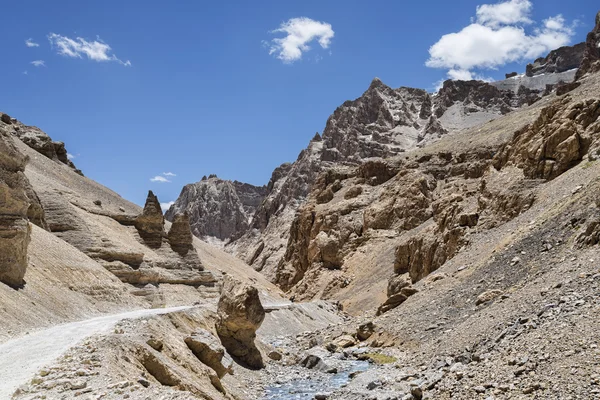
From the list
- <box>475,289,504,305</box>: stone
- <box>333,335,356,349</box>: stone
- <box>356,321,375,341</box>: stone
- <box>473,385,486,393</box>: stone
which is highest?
<box>475,289,504,305</box>: stone

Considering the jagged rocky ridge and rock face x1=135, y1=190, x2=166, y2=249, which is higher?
the jagged rocky ridge

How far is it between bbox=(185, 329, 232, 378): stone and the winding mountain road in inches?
130

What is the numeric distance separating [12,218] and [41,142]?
64.7 m

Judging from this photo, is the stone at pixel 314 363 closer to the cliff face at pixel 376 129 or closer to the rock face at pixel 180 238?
the rock face at pixel 180 238

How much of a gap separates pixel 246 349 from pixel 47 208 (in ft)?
84.6

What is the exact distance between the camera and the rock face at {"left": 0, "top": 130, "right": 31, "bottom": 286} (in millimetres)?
24553

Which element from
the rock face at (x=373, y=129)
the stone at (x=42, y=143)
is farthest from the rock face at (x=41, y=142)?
the rock face at (x=373, y=129)

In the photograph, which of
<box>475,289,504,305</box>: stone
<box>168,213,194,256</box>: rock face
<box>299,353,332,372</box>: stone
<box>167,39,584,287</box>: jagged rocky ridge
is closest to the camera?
<box>475,289,504,305</box>: stone

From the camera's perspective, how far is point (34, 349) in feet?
56.1

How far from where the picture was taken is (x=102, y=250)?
41.6m

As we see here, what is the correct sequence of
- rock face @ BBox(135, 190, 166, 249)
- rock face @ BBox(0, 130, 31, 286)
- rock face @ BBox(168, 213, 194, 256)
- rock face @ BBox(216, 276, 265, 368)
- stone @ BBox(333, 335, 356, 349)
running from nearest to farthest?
1. rock face @ BBox(0, 130, 31, 286)
2. rock face @ BBox(216, 276, 265, 368)
3. stone @ BBox(333, 335, 356, 349)
4. rock face @ BBox(135, 190, 166, 249)
5. rock face @ BBox(168, 213, 194, 256)

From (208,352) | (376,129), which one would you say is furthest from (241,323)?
(376,129)

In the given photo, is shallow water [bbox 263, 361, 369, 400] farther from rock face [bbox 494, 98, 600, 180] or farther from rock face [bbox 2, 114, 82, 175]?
rock face [bbox 2, 114, 82, 175]

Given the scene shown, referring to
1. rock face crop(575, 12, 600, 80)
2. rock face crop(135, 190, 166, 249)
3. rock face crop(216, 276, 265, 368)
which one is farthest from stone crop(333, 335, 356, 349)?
rock face crop(575, 12, 600, 80)
